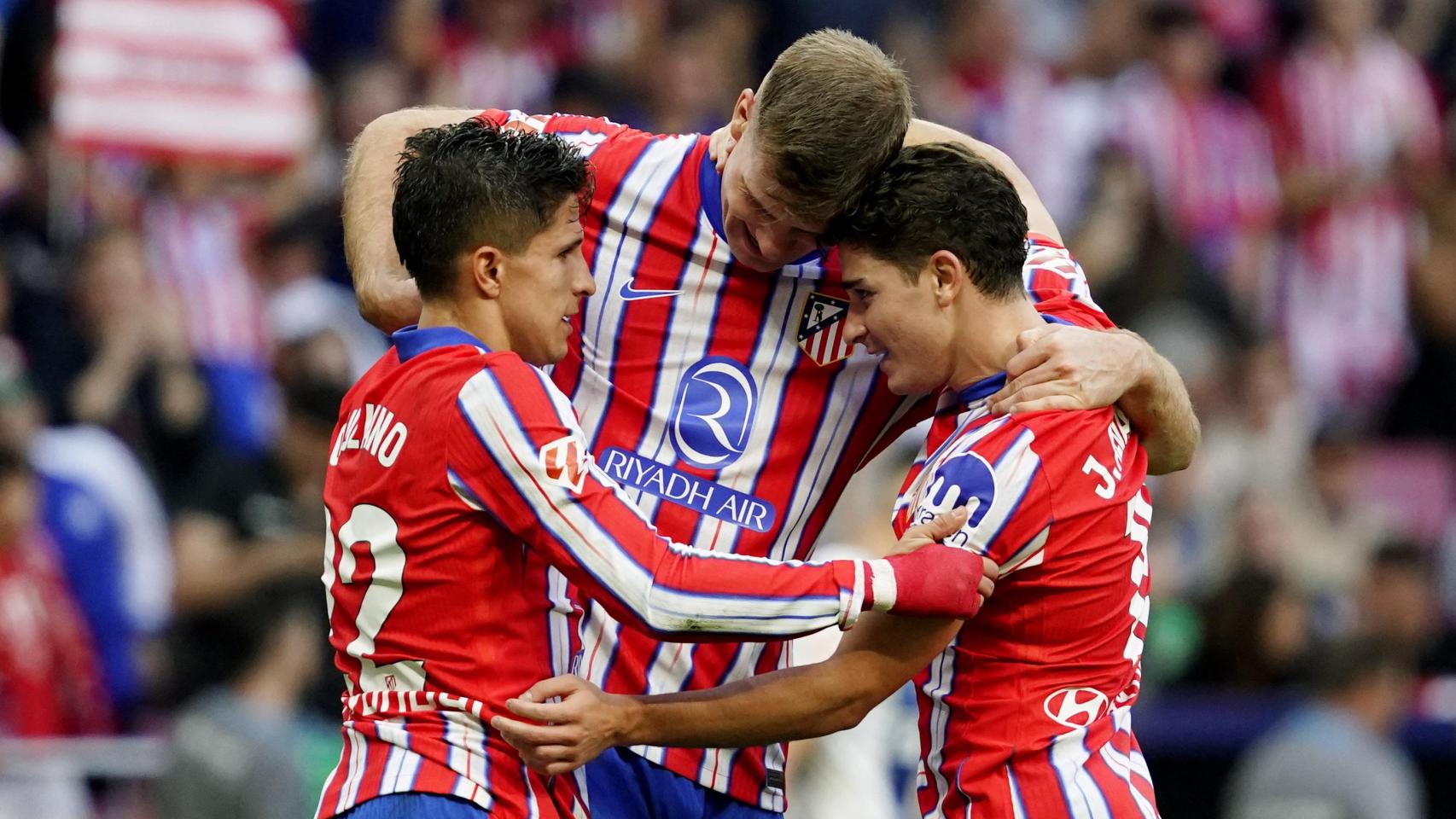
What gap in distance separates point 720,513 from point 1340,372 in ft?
27.1

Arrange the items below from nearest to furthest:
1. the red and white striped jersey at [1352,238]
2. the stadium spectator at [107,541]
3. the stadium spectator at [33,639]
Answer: the stadium spectator at [33,639]
the stadium spectator at [107,541]
the red and white striped jersey at [1352,238]

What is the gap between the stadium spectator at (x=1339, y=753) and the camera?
312 inches

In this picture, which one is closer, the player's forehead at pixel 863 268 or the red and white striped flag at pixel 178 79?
the player's forehead at pixel 863 268

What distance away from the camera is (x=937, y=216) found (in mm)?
4219

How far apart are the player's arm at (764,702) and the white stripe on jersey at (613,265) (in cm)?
75

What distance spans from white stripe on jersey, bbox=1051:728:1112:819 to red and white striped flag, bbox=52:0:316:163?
253 inches

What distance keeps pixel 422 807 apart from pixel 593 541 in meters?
0.58

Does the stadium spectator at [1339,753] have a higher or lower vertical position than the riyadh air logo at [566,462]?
lower

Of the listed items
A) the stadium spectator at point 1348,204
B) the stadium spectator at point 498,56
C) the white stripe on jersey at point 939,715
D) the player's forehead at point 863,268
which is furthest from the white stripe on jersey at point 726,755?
the stadium spectator at point 1348,204

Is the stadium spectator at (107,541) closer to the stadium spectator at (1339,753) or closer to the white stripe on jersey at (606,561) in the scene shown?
the stadium spectator at (1339,753)

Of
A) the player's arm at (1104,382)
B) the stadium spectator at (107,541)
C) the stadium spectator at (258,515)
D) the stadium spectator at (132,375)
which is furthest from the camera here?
the stadium spectator at (132,375)

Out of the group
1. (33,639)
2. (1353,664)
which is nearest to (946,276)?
(1353,664)

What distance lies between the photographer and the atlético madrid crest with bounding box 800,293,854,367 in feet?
15.2

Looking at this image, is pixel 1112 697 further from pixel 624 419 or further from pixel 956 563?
pixel 624 419
